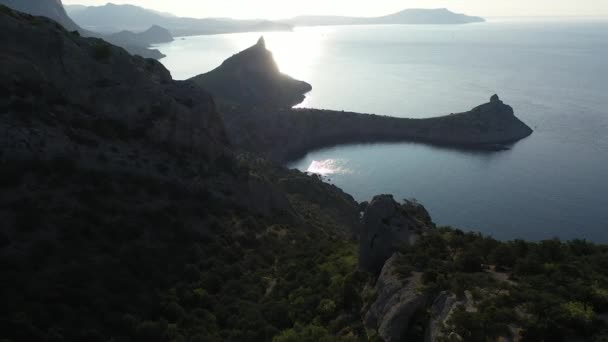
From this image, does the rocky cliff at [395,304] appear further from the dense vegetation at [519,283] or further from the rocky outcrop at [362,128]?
the rocky outcrop at [362,128]

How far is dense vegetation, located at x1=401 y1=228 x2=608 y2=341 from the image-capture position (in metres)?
18.4

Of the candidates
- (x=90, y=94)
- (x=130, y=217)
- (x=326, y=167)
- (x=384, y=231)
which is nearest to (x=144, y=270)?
(x=130, y=217)

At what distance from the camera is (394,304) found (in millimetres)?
24312

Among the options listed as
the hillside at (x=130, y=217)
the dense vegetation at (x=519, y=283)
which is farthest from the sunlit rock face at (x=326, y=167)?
the dense vegetation at (x=519, y=283)

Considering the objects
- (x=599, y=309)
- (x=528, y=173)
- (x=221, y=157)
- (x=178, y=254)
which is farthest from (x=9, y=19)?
(x=528, y=173)

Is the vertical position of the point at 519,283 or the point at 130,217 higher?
the point at 519,283

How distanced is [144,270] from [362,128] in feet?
518

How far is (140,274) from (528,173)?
130093 mm

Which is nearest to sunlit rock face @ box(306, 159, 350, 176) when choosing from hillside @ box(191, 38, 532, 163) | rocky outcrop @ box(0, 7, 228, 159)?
hillside @ box(191, 38, 532, 163)

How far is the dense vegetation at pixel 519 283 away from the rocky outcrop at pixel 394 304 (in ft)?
2.83

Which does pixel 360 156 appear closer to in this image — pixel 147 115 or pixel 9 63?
pixel 147 115

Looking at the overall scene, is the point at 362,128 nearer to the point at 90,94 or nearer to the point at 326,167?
the point at 326,167

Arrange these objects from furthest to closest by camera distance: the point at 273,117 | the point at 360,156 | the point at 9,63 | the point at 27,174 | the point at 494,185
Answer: the point at 273,117 → the point at 360,156 → the point at 494,185 → the point at 9,63 → the point at 27,174

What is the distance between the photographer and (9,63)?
152 feet
